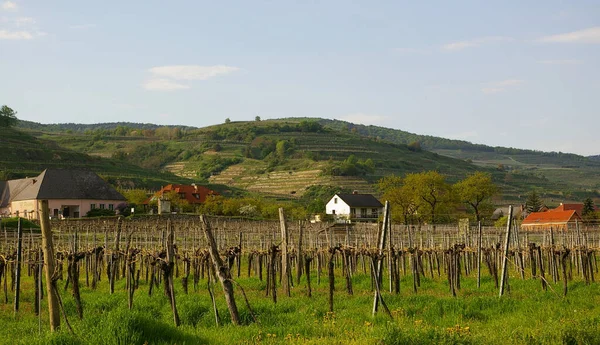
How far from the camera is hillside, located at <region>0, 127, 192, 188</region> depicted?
9662 cm

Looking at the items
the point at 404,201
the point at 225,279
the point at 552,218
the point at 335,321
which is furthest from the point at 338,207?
the point at 335,321

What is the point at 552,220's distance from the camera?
227 ft

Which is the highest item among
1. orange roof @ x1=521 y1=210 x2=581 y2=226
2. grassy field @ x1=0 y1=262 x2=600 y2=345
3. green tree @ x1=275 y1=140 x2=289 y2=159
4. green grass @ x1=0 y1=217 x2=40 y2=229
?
green tree @ x1=275 y1=140 x2=289 y2=159

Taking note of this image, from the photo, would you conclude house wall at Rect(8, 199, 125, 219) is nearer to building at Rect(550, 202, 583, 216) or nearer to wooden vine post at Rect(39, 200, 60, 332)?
building at Rect(550, 202, 583, 216)

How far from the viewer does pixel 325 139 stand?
187 metres

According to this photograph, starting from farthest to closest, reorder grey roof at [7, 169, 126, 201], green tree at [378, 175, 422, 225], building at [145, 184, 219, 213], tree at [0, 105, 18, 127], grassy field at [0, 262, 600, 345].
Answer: tree at [0, 105, 18, 127] → building at [145, 184, 219, 213] → green tree at [378, 175, 422, 225] → grey roof at [7, 169, 126, 201] → grassy field at [0, 262, 600, 345]

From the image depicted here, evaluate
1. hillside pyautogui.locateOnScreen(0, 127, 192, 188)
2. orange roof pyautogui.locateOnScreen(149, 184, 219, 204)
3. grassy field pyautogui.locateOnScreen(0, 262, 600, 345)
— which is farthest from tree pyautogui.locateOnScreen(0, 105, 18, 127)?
grassy field pyautogui.locateOnScreen(0, 262, 600, 345)

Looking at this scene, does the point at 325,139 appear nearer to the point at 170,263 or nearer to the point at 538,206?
the point at 538,206

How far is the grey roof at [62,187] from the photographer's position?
71312mm

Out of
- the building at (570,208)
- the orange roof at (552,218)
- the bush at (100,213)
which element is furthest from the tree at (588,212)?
the bush at (100,213)

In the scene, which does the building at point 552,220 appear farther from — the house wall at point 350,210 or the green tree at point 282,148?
the green tree at point 282,148

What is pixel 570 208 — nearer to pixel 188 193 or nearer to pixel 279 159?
pixel 188 193

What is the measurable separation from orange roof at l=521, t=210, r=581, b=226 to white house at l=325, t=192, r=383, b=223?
70.2ft

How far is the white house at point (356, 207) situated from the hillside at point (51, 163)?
92.3 ft
